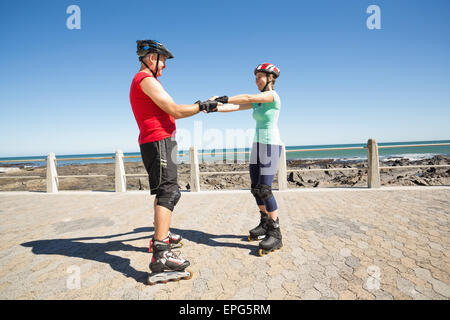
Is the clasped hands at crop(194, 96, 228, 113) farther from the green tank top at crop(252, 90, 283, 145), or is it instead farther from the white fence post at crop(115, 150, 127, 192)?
the white fence post at crop(115, 150, 127, 192)

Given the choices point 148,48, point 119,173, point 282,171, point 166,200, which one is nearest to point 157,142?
point 166,200

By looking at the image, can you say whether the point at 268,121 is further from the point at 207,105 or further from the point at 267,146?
the point at 207,105

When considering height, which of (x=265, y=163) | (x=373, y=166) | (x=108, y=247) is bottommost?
(x=108, y=247)

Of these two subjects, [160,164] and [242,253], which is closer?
[160,164]

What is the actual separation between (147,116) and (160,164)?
46 centimetres

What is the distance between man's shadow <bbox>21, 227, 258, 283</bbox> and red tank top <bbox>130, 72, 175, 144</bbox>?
1383 mm

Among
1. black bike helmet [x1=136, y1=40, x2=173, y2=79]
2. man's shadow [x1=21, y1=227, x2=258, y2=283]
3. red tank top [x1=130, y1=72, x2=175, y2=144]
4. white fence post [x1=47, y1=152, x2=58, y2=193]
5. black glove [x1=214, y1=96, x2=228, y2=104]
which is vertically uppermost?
black bike helmet [x1=136, y1=40, x2=173, y2=79]

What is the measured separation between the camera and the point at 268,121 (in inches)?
96.1

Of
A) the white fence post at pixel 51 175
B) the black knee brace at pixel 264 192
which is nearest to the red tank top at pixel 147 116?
the black knee brace at pixel 264 192

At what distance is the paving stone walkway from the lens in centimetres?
180

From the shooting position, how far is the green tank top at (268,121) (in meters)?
2.40

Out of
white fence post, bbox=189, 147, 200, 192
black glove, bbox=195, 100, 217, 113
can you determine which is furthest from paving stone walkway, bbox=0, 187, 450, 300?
white fence post, bbox=189, 147, 200, 192
